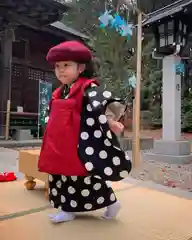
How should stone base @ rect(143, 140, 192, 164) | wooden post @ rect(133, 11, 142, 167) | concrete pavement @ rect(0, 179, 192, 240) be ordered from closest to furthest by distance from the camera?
1. concrete pavement @ rect(0, 179, 192, 240)
2. wooden post @ rect(133, 11, 142, 167)
3. stone base @ rect(143, 140, 192, 164)

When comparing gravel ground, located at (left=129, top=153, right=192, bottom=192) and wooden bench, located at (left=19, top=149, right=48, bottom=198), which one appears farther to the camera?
gravel ground, located at (left=129, top=153, right=192, bottom=192)

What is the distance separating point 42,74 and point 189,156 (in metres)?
7.75

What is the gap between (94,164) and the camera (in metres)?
1.93

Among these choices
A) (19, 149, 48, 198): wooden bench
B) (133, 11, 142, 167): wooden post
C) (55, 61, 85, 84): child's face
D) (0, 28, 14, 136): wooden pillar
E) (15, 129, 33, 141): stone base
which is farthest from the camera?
(0, 28, 14, 136): wooden pillar

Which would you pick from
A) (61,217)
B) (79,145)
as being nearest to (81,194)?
(61,217)

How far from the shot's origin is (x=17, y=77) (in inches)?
442

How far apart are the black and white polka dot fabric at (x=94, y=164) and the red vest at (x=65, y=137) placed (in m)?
0.04

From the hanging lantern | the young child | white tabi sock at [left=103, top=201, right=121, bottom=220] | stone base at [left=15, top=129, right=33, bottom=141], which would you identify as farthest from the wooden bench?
stone base at [left=15, top=129, right=33, bottom=141]

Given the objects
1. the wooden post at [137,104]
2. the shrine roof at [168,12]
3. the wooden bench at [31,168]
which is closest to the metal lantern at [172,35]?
the shrine roof at [168,12]

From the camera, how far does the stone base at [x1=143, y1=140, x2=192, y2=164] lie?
6402 mm

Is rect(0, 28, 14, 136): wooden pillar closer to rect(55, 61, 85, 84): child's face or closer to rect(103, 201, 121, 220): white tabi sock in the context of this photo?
rect(55, 61, 85, 84): child's face

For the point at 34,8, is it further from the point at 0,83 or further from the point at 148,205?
the point at 0,83

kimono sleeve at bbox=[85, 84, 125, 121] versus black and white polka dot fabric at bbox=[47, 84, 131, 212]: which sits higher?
kimono sleeve at bbox=[85, 84, 125, 121]

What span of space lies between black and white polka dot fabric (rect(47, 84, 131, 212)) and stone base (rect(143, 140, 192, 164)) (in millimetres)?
4543
